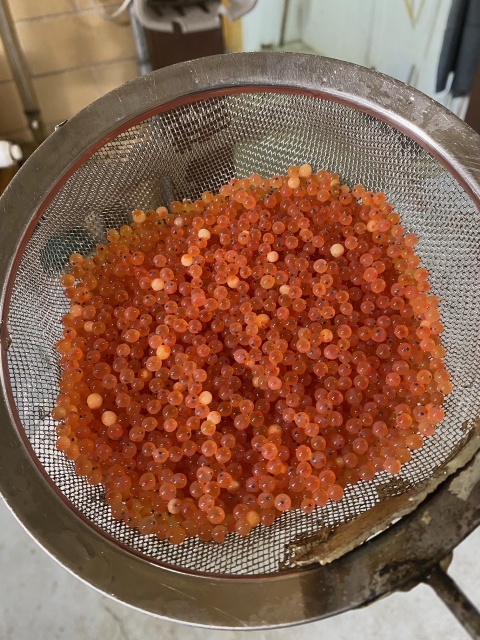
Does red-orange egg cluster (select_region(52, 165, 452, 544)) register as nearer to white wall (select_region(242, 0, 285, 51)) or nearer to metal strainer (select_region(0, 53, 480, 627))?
metal strainer (select_region(0, 53, 480, 627))

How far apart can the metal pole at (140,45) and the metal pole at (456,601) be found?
3.28 feet

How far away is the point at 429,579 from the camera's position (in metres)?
0.49

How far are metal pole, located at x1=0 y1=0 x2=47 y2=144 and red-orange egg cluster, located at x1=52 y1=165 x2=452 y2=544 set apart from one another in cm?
50

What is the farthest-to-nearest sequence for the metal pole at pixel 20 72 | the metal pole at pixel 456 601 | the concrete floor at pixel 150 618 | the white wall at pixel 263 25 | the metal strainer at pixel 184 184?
the white wall at pixel 263 25, the metal pole at pixel 20 72, the concrete floor at pixel 150 618, the metal strainer at pixel 184 184, the metal pole at pixel 456 601

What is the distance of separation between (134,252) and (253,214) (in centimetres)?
21

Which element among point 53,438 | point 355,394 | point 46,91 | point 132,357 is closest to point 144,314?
point 132,357

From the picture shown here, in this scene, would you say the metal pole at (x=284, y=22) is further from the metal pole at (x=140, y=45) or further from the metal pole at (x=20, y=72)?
the metal pole at (x=20, y=72)

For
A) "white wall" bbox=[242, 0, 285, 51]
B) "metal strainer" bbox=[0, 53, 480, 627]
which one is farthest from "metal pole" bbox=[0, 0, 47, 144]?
"white wall" bbox=[242, 0, 285, 51]

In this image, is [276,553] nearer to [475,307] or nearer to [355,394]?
[355,394]

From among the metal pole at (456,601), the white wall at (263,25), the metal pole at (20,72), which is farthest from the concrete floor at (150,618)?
the white wall at (263,25)

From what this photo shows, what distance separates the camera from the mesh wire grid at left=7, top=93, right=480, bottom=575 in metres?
0.67

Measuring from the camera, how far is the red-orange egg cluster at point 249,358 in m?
0.67

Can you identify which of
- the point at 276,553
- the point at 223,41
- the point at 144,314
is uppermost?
the point at 223,41

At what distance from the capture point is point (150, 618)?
0.80m
